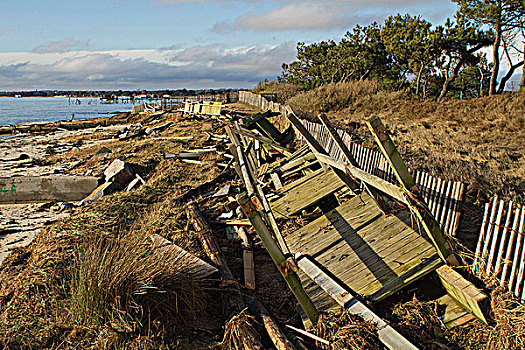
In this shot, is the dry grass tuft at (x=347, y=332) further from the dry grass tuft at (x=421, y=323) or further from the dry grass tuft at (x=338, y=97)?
the dry grass tuft at (x=338, y=97)

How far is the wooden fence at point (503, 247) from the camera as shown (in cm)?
399

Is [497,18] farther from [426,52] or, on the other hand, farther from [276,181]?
[276,181]

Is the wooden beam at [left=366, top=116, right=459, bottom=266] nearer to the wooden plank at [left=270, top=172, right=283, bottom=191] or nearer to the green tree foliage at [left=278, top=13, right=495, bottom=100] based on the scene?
the wooden plank at [left=270, top=172, right=283, bottom=191]

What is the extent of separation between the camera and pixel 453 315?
13.2ft

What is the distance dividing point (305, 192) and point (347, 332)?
3310mm

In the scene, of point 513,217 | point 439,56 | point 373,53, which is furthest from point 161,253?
point 373,53

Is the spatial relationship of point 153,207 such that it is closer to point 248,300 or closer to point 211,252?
point 211,252

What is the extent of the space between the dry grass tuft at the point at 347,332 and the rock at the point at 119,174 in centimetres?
895

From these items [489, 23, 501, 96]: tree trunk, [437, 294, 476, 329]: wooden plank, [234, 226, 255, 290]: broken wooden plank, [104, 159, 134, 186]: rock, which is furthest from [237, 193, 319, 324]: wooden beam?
[489, 23, 501, 96]: tree trunk

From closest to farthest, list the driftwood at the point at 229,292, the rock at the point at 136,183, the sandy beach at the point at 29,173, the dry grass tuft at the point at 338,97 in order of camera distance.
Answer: the driftwood at the point at 229,292
the sandy beach at the point at 29,173
the rock at the point at 136,183
the dry grass tuft at the point at 338,97

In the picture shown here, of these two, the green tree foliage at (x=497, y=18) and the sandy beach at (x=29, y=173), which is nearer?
the sandy beach at (x=29, y=173)

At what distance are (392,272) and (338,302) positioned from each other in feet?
2.55

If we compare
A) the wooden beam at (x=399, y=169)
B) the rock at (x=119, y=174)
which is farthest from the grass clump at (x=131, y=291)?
the rock at (x=119, y=174)

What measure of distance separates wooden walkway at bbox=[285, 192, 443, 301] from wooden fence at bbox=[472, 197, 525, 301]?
1.65 ft
